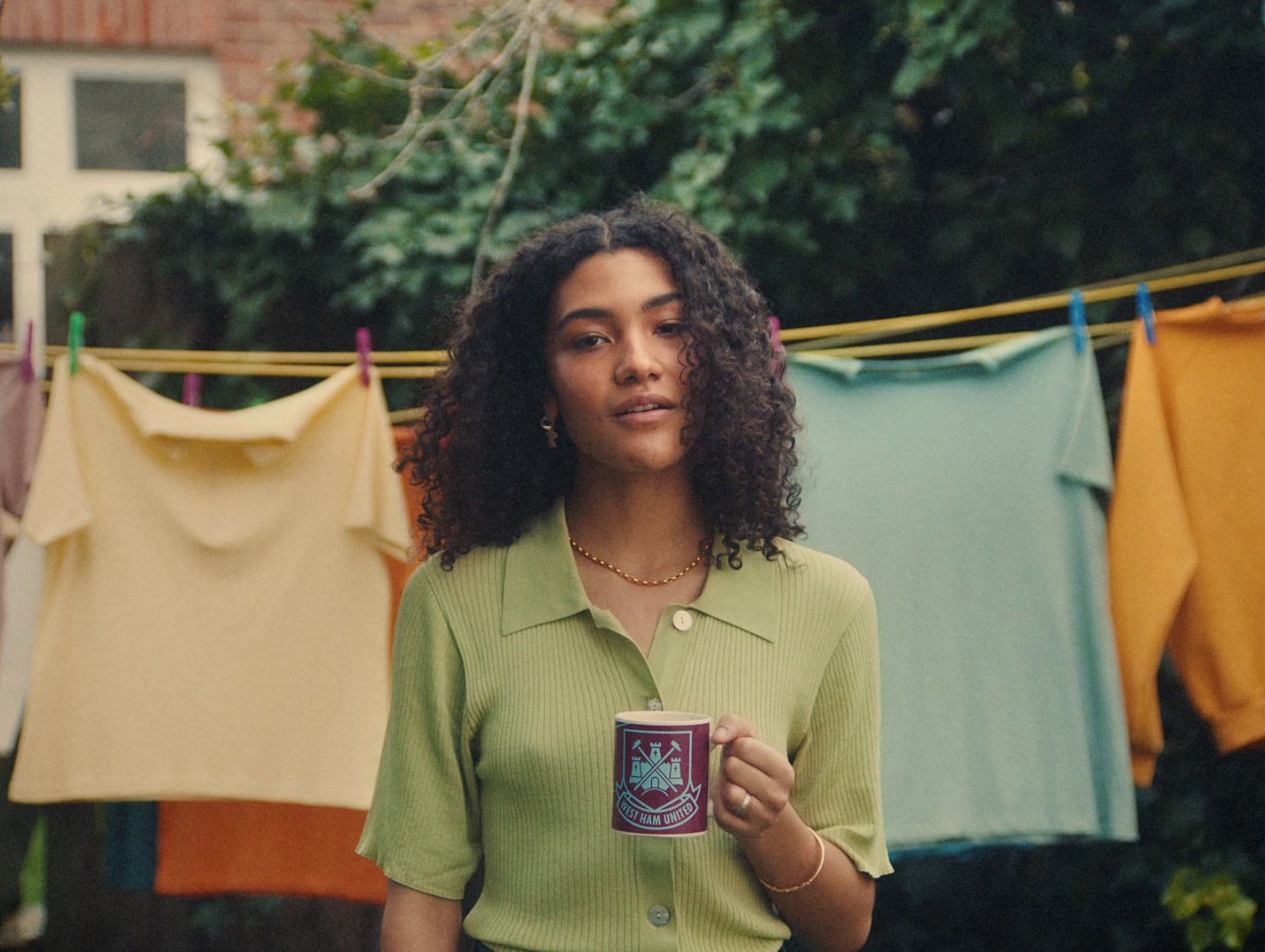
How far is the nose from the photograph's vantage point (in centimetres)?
164

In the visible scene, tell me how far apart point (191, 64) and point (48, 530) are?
2.95 meters

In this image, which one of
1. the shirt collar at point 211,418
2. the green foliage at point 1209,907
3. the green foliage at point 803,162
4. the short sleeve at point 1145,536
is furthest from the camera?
the green foliage at point 803,162

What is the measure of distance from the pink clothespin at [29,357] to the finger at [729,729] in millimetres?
1975

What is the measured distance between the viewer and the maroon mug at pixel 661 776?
4.57 ft

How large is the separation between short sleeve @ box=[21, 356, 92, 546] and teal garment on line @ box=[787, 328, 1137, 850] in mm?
1512

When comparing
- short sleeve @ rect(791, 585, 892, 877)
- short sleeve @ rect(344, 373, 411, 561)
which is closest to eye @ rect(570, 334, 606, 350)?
short sleeve @ rect(791, 585, 892, 877)

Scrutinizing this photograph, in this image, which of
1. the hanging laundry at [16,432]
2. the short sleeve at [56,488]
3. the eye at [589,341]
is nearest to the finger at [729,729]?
the eye at [589,341]

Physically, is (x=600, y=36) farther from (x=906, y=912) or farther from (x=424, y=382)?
Result: (x=906, y=912)

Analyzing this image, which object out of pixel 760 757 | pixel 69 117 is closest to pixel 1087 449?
pixel 760 757

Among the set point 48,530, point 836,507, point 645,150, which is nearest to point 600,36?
point 645,150

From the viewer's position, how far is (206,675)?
290cm

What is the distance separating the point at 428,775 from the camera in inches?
64.2

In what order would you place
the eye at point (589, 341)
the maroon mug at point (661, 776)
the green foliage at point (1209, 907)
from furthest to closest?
the green foliage at point (1209, 907)
the eye at point (589, 341)
the maroon mug at point (661, 776)

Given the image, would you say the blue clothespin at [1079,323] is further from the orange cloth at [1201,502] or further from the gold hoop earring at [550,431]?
the gold hoop earring at [550,431]
